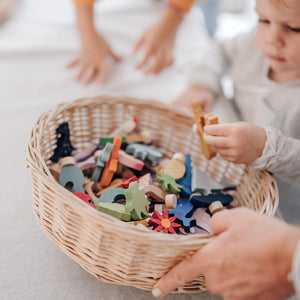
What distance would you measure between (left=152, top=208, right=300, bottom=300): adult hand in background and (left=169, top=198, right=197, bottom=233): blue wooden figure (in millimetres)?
106

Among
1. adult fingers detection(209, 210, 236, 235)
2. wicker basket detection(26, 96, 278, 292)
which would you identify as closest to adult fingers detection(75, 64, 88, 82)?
wicker basket detection(26, 96, 278, 292)

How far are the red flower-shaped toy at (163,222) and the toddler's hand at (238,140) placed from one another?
16cm

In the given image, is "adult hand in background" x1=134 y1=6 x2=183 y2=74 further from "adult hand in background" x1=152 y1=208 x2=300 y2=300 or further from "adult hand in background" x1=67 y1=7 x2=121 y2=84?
"adult hand in background" x1=152 y1=208 x2=300 y2=300

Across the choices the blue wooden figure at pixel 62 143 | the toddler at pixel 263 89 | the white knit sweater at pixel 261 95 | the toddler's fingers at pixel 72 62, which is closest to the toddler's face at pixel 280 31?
the toddler at pixel 263 89

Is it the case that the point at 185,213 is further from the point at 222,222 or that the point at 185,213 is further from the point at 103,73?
the point at 103,73

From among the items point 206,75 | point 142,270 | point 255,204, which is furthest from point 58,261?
point 206,75

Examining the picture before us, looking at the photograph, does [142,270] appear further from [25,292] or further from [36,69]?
[36,69]

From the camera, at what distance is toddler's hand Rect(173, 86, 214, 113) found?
0.89m

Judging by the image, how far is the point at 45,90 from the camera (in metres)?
0.95

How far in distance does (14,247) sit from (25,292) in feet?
0.31

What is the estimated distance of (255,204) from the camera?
0.59m

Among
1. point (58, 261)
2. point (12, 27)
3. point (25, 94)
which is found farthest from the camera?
point (12, 27)

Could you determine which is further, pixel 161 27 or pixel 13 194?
pixel 161 27

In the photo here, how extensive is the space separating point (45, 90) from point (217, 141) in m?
0.58
